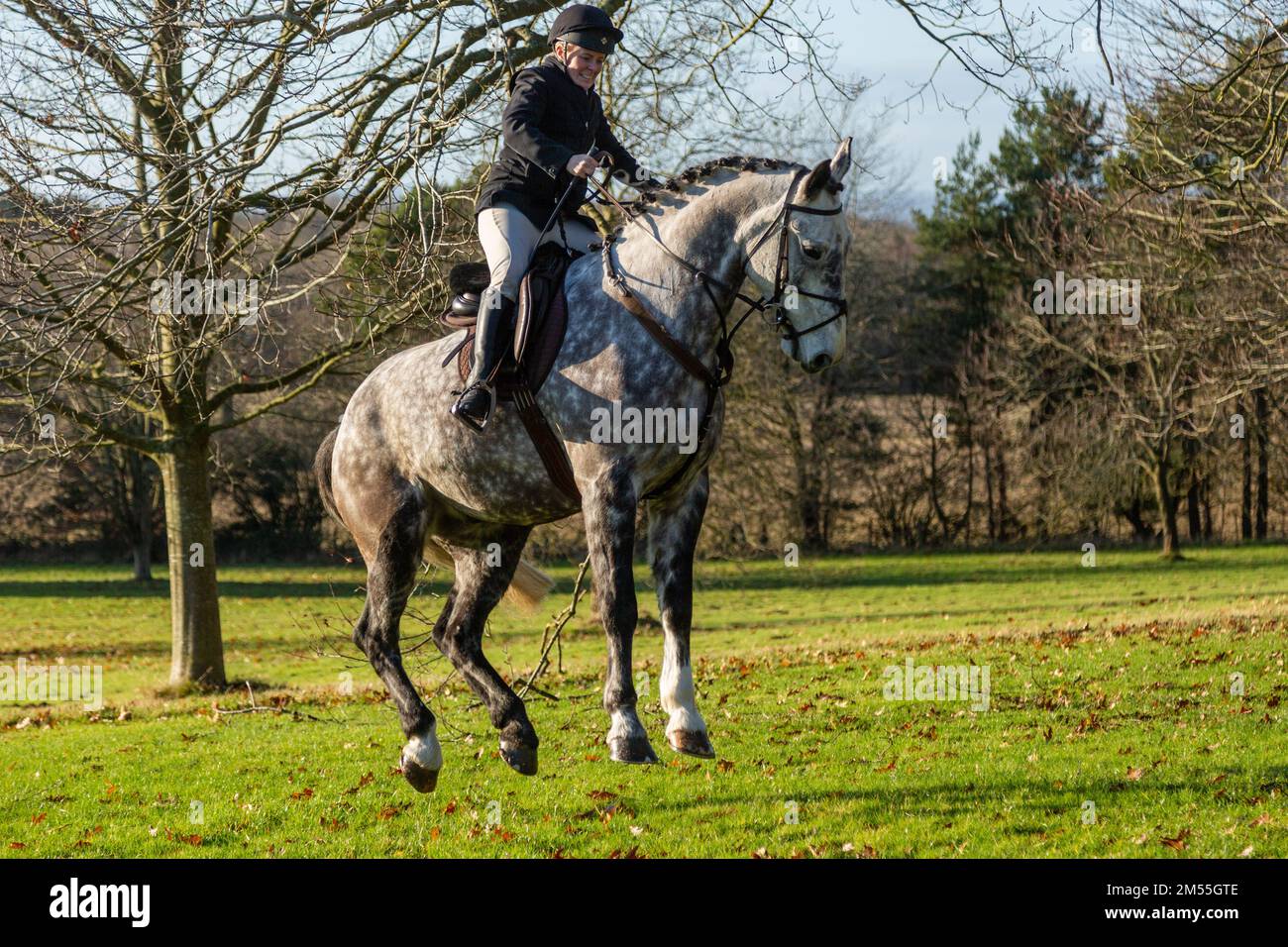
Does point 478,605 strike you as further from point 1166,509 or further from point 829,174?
point 1166,509

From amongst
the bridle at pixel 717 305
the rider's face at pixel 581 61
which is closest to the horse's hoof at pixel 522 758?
the bridle at pixel 717 305

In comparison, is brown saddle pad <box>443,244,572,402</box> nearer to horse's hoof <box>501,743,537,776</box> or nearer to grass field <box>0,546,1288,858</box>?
horse's hoof <box>501,743,537,776</box>

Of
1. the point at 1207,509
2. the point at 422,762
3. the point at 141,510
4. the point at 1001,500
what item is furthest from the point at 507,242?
the point at 1207,509

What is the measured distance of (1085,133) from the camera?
62.2ft

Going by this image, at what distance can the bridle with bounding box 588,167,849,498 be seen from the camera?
17.7ft

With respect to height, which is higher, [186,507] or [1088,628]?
[186,507]

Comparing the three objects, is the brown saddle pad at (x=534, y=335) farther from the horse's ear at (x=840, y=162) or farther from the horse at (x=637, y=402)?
the horse's ear at (x=840, y=162)

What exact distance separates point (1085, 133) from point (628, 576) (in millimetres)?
15874

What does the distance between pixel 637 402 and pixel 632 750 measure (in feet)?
5.08

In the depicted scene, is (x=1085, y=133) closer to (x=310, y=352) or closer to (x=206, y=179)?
(x=310, y=352)

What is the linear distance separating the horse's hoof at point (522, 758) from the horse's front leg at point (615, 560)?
51cm

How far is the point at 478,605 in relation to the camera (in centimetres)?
690

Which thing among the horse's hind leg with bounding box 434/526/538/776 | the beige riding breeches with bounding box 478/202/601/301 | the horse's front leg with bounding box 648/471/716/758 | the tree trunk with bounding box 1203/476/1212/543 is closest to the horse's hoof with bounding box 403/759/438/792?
the horse's hind leg with bounding box 434/526/538/776

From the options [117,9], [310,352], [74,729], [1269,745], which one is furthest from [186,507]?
[1269,745]
